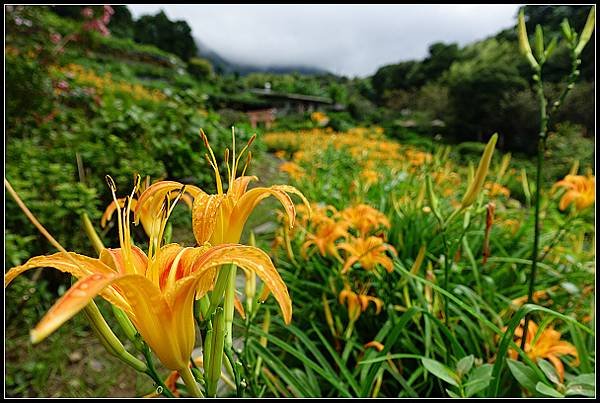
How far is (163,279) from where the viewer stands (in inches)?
15.0

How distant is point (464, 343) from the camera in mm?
1103

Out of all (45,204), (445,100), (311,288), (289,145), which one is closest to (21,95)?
(45,204)

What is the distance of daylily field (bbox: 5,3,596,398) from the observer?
38 centimetres

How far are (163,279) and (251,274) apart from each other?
245 mm

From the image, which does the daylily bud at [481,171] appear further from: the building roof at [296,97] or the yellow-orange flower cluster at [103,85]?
the building roof at [296,97]

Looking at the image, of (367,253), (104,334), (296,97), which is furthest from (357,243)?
(296,97)

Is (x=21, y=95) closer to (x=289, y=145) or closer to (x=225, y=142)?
(x=225, y=142)

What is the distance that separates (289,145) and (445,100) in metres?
8.33

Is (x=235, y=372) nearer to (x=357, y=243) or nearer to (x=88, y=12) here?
(x=357, y=243)

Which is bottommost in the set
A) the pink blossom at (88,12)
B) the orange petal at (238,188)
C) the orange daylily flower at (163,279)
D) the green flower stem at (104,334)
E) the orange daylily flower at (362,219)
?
the orange daylily flower at (362,219)

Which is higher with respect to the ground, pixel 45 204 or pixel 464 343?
pixel 45 204

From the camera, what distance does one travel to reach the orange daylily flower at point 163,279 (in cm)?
32

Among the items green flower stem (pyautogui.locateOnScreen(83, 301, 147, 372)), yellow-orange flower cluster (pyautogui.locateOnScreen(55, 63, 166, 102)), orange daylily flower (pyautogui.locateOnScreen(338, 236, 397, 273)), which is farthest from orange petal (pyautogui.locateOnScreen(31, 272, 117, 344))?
yellow-orange flower cluster (pyautogui.locateOnScreen(55, 63, 166, 102))

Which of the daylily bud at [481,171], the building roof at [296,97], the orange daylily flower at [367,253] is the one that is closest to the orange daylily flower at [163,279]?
the daylily bud at [481,171]
